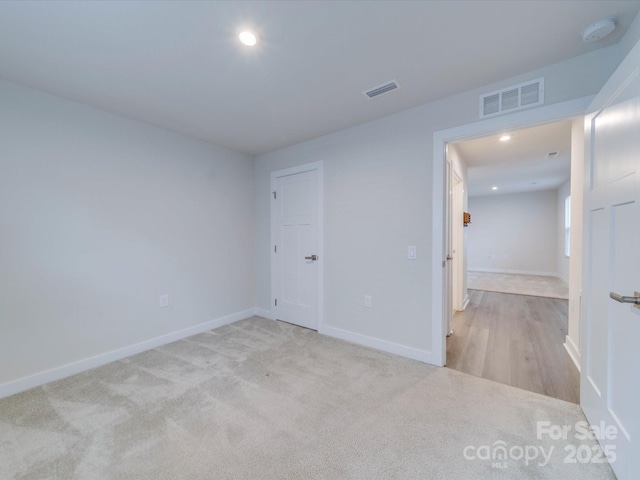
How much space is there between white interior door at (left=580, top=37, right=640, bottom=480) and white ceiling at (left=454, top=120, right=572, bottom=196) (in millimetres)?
792

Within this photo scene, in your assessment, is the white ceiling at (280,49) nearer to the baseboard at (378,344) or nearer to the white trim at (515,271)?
the baseboard at (378,344)

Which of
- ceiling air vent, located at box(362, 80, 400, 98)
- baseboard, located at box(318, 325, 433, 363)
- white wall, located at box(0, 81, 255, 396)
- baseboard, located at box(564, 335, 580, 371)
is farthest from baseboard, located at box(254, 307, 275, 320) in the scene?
baseboard, located at box(564, 335, 580, 371)

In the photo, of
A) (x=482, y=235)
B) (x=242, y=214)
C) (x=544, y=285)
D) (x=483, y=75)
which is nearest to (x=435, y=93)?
(x=483, y=75)

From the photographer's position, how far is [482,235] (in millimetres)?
8312

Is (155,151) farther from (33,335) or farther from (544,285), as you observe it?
(544,285)

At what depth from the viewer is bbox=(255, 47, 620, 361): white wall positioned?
2.40 metres

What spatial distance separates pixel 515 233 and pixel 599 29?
770 cm

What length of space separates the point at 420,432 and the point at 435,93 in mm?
2527

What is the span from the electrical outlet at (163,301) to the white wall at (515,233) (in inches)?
342

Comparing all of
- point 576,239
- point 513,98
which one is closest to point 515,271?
point 576,239

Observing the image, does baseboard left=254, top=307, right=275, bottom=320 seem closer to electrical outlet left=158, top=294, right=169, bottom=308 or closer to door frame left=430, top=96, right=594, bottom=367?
electrical outlet left=158, top=294, right=169, bottom=308

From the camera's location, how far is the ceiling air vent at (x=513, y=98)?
1913 millimetres

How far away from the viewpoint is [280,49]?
1.67 meters

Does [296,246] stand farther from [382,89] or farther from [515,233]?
[515,233]
